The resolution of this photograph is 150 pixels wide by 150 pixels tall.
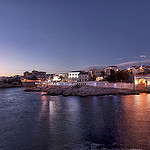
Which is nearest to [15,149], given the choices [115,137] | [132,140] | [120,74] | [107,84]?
[115,137]

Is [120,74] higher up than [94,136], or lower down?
higher up

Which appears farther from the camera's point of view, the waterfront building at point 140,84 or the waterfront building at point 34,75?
the waterfront building at point 34,75

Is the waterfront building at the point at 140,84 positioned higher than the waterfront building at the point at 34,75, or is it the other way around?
the waterfront building at the point at 34,75

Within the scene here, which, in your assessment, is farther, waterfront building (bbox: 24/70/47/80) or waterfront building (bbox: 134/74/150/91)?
waterfront building (bbox: 24/70/47/80)

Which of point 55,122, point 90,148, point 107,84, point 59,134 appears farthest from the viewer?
point 107,84

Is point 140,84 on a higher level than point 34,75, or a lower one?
lower

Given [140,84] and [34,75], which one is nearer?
[140,84]

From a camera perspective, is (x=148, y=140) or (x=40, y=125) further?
(x=40, y=125)

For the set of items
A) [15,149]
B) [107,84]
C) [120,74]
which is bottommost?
[15,149]

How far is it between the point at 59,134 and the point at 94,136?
2.57 m

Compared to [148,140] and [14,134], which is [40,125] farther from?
[148,140]

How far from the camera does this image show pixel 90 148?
762 centimetres

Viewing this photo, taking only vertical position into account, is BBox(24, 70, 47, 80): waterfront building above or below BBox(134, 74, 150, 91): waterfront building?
above

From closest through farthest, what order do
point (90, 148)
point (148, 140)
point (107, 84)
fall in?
1. point (90, 148)
2. point (148, 140)
3. point (107, 84)
